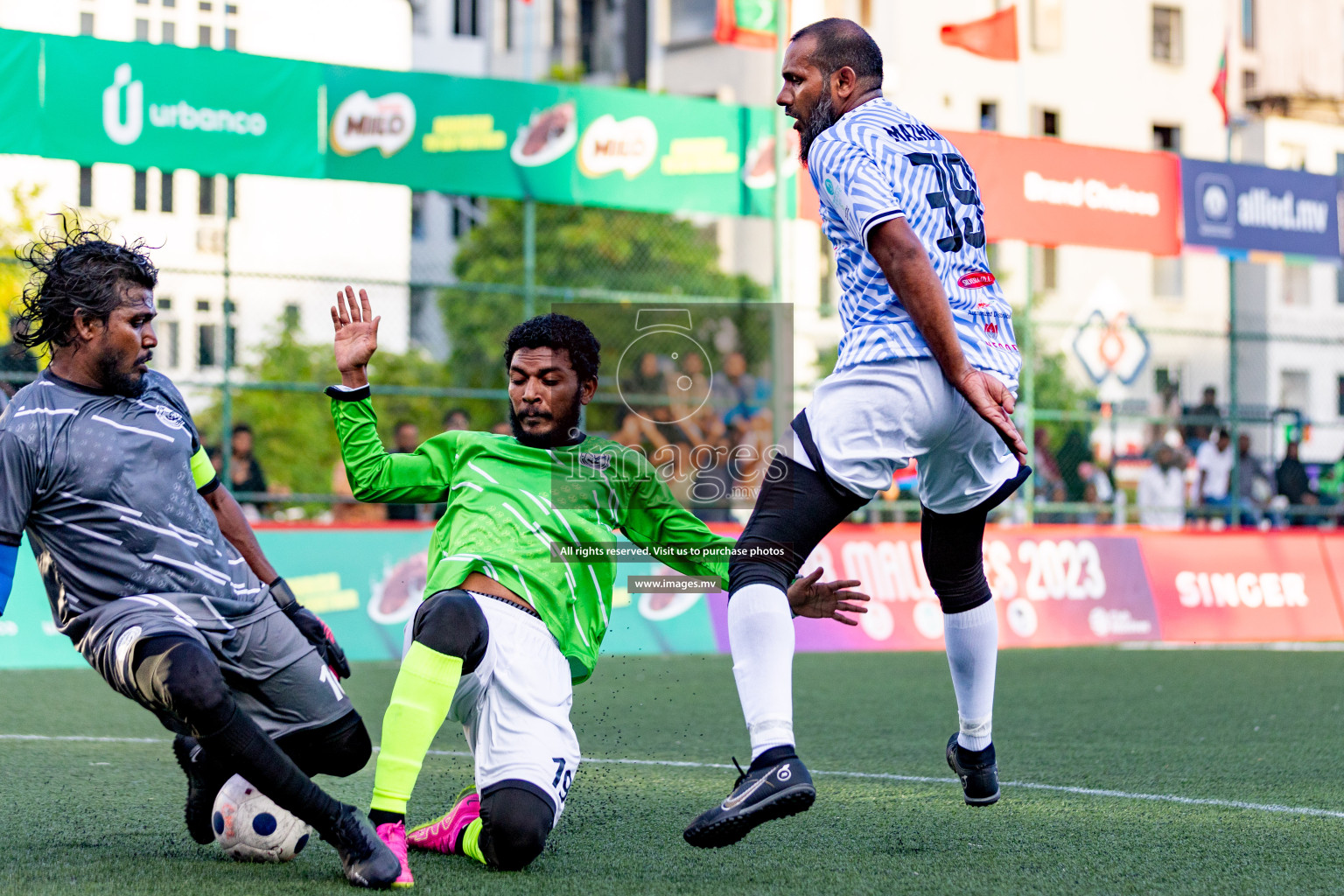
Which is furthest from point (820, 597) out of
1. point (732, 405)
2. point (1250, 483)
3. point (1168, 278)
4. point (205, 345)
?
point (1168, 278)

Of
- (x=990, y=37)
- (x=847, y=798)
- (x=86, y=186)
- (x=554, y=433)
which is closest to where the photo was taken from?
(x=554, y=433)

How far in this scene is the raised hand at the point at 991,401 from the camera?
160 inches

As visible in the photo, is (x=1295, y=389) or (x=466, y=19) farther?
(x=466, y=19)

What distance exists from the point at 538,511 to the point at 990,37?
12.9 meters

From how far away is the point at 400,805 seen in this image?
408 centimetres

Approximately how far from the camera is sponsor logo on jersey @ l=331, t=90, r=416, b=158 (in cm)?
1175

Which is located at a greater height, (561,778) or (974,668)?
(974,668)

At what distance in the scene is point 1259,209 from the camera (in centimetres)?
1522

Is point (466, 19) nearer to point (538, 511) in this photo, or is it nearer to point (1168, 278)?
Answer: point (1168, 278)

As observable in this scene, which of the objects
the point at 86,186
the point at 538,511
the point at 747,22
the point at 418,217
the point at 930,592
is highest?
the point at 418,217

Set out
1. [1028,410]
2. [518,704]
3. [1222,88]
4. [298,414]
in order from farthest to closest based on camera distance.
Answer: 1. [298,414]
2. [1222,88]
3. [1028,410]
4. [518,704]

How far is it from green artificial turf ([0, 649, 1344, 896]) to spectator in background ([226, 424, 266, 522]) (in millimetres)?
2559

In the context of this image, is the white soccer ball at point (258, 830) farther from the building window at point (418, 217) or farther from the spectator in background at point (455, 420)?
the building window at point (418, 217)

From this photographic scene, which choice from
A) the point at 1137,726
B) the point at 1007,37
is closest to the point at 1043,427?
the point at 1007,37
